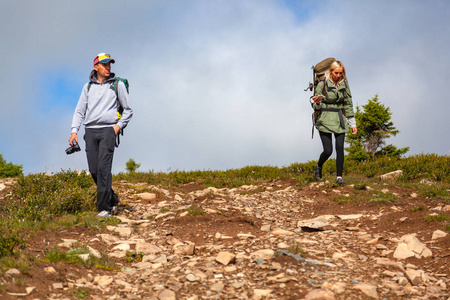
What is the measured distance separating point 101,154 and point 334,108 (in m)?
6.35

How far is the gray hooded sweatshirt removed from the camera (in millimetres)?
8008

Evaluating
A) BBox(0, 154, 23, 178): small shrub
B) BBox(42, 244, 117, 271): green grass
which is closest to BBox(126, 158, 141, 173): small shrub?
BBox(0, 154, 23, 178): small shrub

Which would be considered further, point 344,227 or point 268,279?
point 344,227

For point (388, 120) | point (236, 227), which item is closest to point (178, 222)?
point (236, 227)

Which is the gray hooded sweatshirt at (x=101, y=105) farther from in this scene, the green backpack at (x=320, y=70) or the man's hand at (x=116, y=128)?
the green backpack at (x=320, y=70)

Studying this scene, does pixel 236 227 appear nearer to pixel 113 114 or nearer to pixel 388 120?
pixel 113 114

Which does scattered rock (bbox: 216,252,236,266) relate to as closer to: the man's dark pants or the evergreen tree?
the man's dark pants

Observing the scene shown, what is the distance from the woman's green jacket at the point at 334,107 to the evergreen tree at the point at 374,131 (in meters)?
16.0

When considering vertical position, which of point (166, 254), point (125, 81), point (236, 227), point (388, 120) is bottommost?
point (166, 254)

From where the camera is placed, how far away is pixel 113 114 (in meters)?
8.07

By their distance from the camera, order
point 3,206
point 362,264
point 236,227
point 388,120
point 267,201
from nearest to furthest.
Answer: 1. point 362,264
2. point 236,227
3. point 3,206
4. point 267,201
5. point 388,120

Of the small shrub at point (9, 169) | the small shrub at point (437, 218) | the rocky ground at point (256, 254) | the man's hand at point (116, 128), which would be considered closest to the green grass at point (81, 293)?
the rocky ground at point (256, 254)

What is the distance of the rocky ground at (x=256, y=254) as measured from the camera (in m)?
4.77

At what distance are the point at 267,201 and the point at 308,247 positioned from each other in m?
4.14
